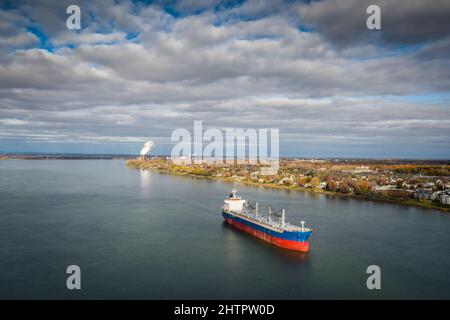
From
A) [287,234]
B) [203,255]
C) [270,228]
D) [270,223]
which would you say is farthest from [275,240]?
[203,255]

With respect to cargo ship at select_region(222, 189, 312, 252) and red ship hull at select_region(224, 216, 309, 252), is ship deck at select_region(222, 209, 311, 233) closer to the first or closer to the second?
cargo ship at select_region(222, 189, 312, 252)

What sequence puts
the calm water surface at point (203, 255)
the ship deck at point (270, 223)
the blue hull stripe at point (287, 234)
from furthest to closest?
the ship deck at point (270, 223), the blue hull stripe at point (287, 234), the calm water surface at point (203, 255)

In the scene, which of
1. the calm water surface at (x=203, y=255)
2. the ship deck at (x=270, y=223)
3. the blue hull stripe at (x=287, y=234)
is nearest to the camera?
the calm water surface at (x=203, y=255)

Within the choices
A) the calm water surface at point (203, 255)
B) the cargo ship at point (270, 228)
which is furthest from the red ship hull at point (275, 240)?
the calm water surface at point (203, 255)

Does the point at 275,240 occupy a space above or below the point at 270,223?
below

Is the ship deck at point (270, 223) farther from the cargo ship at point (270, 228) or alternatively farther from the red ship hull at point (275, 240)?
the red ship hull at point (275, 240)

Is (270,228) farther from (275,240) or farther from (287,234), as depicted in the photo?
(287,234)
